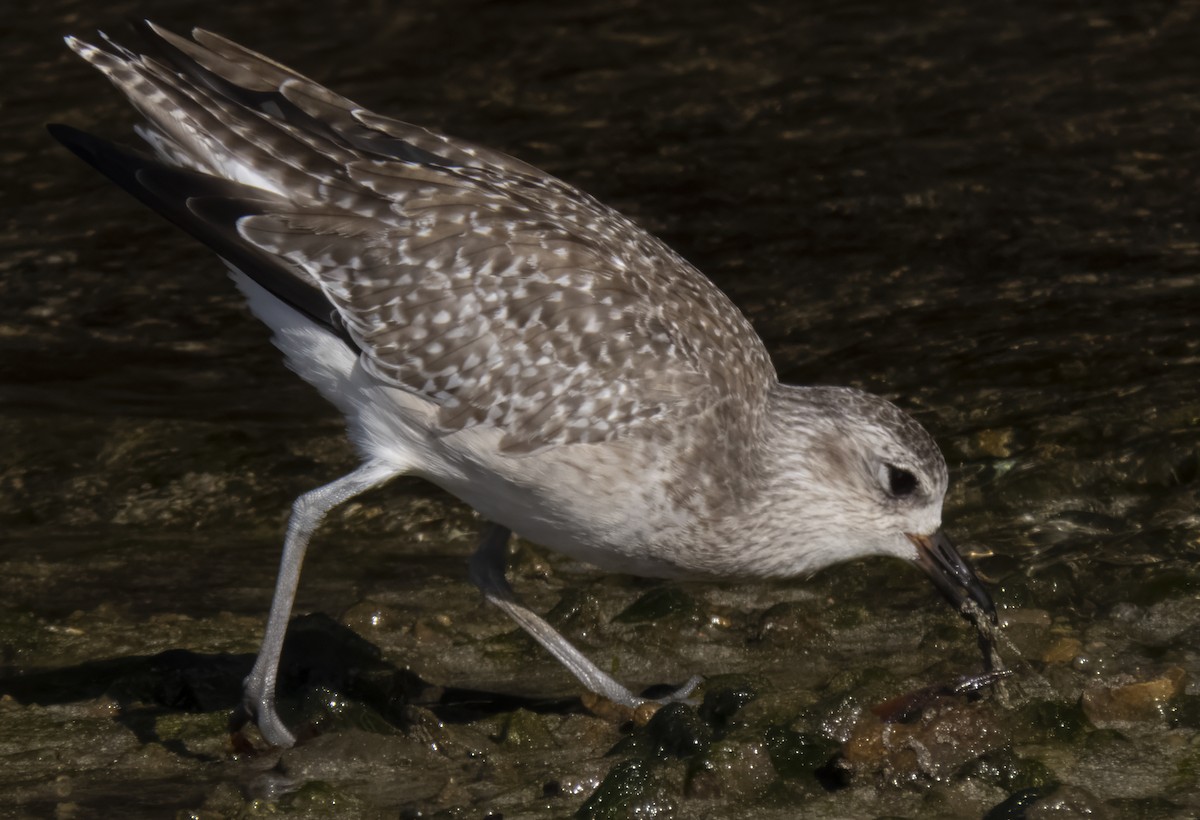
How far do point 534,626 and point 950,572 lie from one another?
1.84 meters

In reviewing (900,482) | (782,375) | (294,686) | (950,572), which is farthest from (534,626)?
(782,375)

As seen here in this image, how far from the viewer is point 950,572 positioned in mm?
7738

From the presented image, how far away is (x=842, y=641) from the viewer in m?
8.15

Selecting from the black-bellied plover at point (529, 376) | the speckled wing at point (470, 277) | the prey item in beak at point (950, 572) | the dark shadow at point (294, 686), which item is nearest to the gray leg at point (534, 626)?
the black-bellied plover at point (529, 376)

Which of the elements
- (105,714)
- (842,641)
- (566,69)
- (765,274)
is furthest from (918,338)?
(105,714)

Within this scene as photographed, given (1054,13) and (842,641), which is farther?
(1054,13)

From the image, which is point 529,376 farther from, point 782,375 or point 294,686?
point 782,375

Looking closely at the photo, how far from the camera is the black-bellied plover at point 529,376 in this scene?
24.7 ft

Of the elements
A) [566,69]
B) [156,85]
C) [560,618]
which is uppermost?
[156,85]

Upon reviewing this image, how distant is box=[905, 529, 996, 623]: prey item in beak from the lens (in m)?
7.62

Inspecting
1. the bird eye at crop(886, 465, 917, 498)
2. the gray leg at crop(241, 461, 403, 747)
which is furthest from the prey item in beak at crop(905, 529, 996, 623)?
the gray leg at crop(241, 461, 403, 747)

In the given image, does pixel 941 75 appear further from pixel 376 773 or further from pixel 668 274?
pixel 376 773

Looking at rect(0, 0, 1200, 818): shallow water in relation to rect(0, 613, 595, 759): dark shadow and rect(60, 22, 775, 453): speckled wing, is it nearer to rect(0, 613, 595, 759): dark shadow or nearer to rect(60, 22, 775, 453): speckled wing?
rect(0, 613, 595, 759): dark shadow

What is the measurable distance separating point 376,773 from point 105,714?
1307 mm
